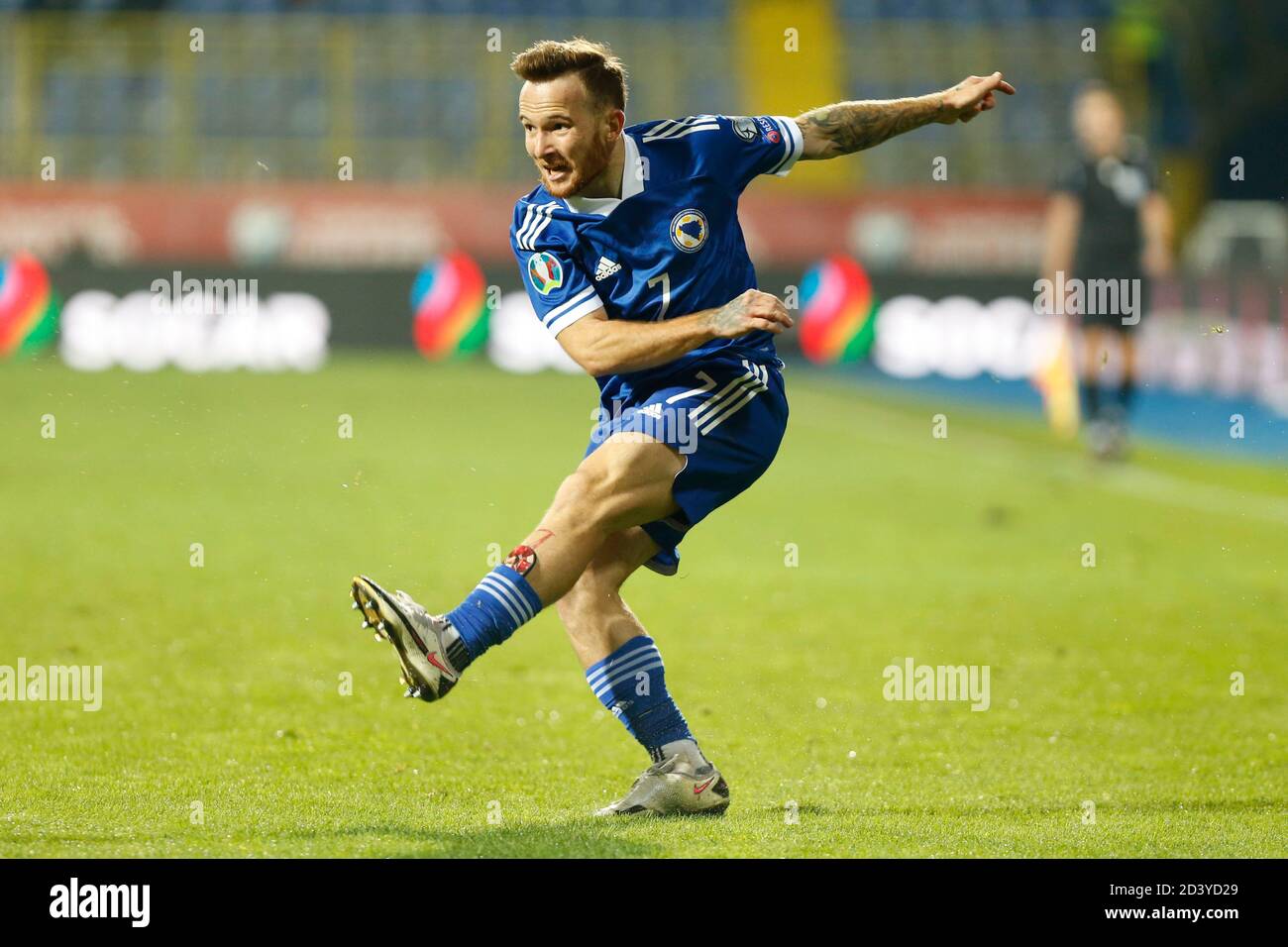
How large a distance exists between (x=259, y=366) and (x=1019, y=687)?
62.2 ft

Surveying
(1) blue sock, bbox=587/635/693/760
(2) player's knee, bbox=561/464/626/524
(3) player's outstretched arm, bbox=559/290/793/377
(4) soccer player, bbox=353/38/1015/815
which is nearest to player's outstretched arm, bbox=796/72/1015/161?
(4) soccer player, bbox=353/38/1015/815

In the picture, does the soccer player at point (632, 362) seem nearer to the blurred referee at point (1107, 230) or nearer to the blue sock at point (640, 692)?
the blue sock at point (640, 692)

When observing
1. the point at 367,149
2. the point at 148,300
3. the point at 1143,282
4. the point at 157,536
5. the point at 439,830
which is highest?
the point at 367,149

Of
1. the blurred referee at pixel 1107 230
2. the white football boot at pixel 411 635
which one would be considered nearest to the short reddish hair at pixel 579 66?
the white football boot at pixel 411 635

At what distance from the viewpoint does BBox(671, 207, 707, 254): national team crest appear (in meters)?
4.74

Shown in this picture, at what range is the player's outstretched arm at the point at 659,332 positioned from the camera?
4.38 meters

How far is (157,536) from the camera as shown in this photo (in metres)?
10.6

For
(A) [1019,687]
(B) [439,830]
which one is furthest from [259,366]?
(B) [439,830]

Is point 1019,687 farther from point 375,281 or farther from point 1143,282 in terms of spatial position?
point 375,281

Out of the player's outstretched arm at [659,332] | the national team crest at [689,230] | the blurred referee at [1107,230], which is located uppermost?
the blurred referee at [1107,230]

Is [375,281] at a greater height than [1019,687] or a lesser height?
greater

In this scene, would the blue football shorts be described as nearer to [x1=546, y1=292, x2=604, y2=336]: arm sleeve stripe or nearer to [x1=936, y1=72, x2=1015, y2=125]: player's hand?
[x1=546, y1=292, x2=604, y2=336]: arm sleeve stripe

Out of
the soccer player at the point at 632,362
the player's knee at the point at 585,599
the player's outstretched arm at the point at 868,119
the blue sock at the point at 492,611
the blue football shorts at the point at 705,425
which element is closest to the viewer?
the blue sock at the point at 492,611

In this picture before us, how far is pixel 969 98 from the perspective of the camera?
5.34 metres
